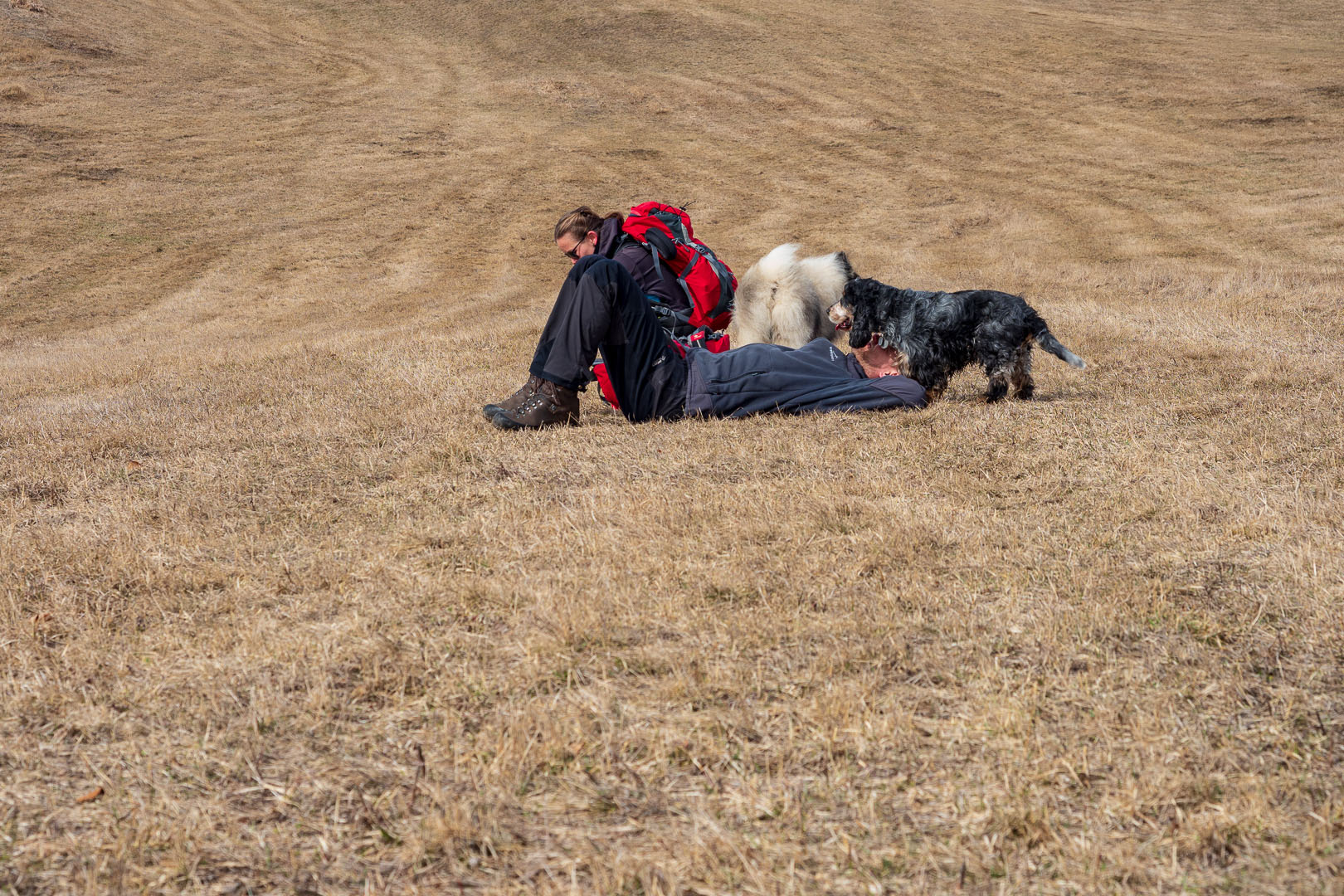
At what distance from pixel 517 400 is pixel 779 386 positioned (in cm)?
162

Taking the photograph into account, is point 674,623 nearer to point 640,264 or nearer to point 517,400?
point 517,400

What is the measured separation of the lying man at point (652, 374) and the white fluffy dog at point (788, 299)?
2.79 ft

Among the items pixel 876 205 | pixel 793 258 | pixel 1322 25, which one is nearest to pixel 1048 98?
pixel 876 205

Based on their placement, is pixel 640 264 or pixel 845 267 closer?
pixel 640 264

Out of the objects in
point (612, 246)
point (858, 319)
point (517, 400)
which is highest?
point (612, 246)

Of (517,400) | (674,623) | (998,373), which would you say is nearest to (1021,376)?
(998,373)

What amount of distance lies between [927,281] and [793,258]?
7.26 metres

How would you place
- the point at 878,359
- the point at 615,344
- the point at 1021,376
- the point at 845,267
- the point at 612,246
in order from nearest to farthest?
1. the point at 615,344
2. the point at 1021,376
3. the point at 878,359
4. the point at 612,246
5. the point at 845,267

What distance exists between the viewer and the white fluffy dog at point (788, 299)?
7.96 m

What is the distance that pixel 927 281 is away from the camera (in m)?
14.9

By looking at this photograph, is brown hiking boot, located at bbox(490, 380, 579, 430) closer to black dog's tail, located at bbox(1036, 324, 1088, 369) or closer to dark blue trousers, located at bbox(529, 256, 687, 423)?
dark blue trousers, located at bbox(529, 256, 687, 423)

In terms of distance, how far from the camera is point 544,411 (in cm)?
671

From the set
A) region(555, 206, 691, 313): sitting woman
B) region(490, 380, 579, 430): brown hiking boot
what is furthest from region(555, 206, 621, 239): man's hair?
region(490, 380, 579, 430): brown hiking boot

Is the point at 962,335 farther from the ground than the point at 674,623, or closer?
farther from the ground
